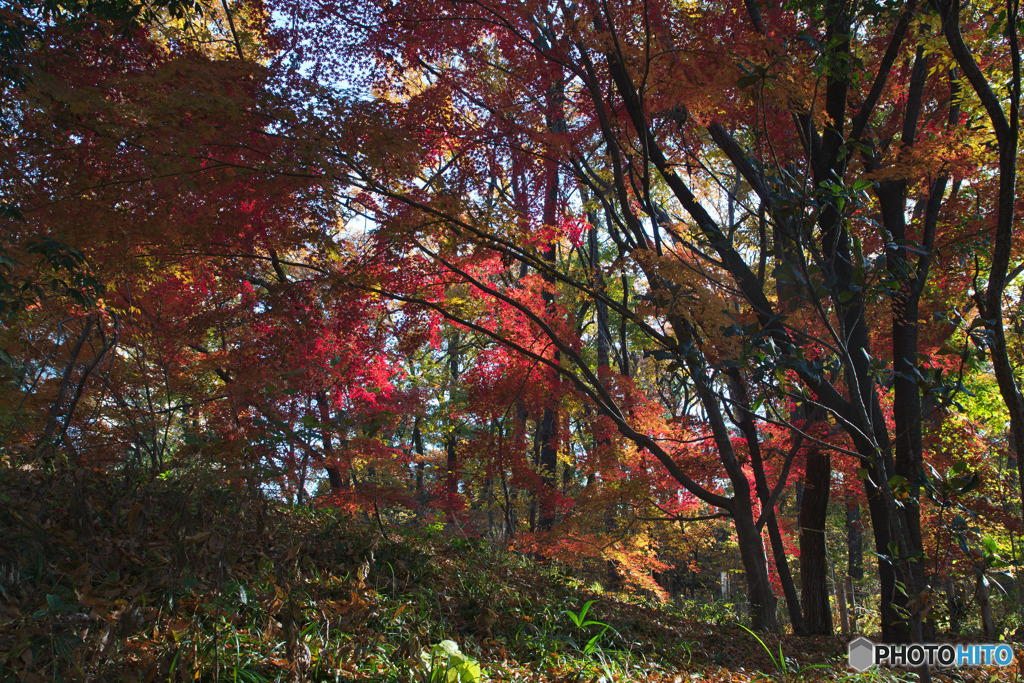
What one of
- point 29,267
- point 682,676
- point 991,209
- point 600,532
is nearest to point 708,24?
point 991,209

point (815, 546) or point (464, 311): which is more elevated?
point (464, 311)

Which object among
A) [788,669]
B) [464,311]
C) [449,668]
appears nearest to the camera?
[449,668]

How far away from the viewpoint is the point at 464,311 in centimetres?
700

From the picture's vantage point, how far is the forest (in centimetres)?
278

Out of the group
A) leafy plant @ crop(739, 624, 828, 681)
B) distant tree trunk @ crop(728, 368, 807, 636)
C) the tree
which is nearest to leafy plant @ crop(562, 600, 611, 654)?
leafy plant @ crop(739, 624, 828, 681)

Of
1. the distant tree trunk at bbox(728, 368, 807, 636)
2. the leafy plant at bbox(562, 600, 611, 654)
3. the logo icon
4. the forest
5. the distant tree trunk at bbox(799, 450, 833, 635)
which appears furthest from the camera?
the distant tree trunk at bbox(799, 450, 833, 635)

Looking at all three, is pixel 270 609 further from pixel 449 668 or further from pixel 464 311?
pixel 464 311

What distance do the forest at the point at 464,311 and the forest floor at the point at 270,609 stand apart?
25mm

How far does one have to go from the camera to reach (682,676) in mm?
3354

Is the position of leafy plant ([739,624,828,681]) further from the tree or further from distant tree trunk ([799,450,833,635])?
distant tree trunk ([799,450,833,635])

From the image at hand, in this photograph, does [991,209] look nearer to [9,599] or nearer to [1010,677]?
[1010,677]

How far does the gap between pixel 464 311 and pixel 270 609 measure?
15.3 ft

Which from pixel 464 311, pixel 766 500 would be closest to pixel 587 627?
pixel 766 500

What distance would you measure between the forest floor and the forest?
0.08 feet
